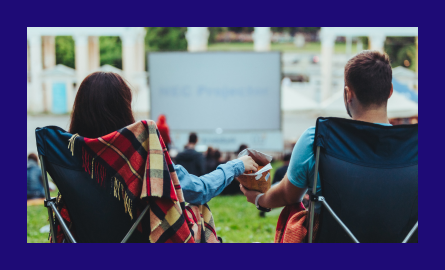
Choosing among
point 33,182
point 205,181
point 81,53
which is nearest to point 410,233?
point 205,181

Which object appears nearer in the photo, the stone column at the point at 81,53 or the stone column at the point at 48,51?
the stone column at the point at 81,53

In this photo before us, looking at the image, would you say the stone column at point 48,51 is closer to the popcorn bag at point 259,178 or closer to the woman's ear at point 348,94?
the popcorn bag at point 259,178

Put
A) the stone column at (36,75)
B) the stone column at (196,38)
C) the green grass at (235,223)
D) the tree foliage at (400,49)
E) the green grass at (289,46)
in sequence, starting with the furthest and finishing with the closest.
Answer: the green grass at (289,46)
the tree foliage at (400,49)
the stone column at (196,38)
the stone column at (36,75)
the green grass at (235,223)

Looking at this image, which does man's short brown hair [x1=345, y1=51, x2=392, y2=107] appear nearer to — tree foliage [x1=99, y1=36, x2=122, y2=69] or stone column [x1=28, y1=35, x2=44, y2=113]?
stone column [x1=28, y1=35, x2=44, y2=113]

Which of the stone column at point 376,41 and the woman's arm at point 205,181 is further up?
the stone column at point 376,41

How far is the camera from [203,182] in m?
2.01

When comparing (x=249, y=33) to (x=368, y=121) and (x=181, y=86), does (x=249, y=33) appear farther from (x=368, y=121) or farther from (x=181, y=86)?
(x=368, y=121)

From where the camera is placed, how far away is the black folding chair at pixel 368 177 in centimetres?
183

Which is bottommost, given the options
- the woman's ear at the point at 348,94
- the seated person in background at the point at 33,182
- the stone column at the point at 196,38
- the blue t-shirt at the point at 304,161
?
Result: the seated person in background at the point at 33,182

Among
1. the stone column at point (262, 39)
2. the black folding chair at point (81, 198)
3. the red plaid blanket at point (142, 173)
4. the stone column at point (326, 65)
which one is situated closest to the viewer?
the red plaid blanket at point (142, 173)

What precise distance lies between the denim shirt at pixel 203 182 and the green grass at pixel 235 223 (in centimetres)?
235

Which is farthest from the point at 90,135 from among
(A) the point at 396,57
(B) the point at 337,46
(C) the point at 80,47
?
(B) the point at 337,46

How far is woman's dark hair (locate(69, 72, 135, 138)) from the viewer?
6.26ft

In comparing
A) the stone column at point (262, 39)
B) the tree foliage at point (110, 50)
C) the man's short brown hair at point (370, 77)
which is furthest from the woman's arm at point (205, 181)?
the tree foliage at point (110, 50)
